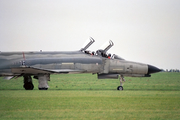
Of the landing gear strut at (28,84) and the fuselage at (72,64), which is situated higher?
the fuselage at (72,64)

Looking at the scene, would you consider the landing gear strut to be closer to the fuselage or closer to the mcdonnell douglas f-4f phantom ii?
the mcdonnell douglas f-4f phantom ii

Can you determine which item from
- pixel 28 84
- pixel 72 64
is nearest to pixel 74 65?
pixel 72 64

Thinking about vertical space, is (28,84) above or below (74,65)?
below

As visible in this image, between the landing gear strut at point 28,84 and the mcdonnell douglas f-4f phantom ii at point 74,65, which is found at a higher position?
the mcdonnell douglas f-4f phantom ii at point 74,65

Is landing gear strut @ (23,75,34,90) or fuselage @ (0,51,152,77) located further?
landing gear strut @ (23,75,34,90)

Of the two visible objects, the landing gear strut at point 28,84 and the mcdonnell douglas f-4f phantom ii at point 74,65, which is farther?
the landing gear strut at point 28,84

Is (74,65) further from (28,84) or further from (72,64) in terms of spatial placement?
(28,84)

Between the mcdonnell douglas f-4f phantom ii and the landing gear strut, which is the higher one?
the mcdonnell douglas f-4f phantom ii

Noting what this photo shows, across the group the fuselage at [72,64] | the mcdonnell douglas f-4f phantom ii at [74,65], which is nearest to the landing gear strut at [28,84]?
the mcdonnell douglas f-4f phantom ii at [74,65]

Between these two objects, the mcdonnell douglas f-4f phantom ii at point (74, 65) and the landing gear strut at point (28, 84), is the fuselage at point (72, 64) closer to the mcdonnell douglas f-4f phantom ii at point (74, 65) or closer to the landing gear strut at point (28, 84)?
the mcdonnell douglas f-4f phantom ii at point (74, 65)

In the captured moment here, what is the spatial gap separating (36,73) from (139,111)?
1226 cm

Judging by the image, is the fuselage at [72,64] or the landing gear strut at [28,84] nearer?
the fuselage at [72,64]

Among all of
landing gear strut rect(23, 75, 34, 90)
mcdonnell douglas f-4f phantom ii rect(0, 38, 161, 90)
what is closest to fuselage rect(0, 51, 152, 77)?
mcdonnell douglas f-4f phantom ii rect(0, 38, 161, 90)

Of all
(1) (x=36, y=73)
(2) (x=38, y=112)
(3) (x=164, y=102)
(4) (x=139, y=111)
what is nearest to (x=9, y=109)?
(2) (x=38, y=112)
